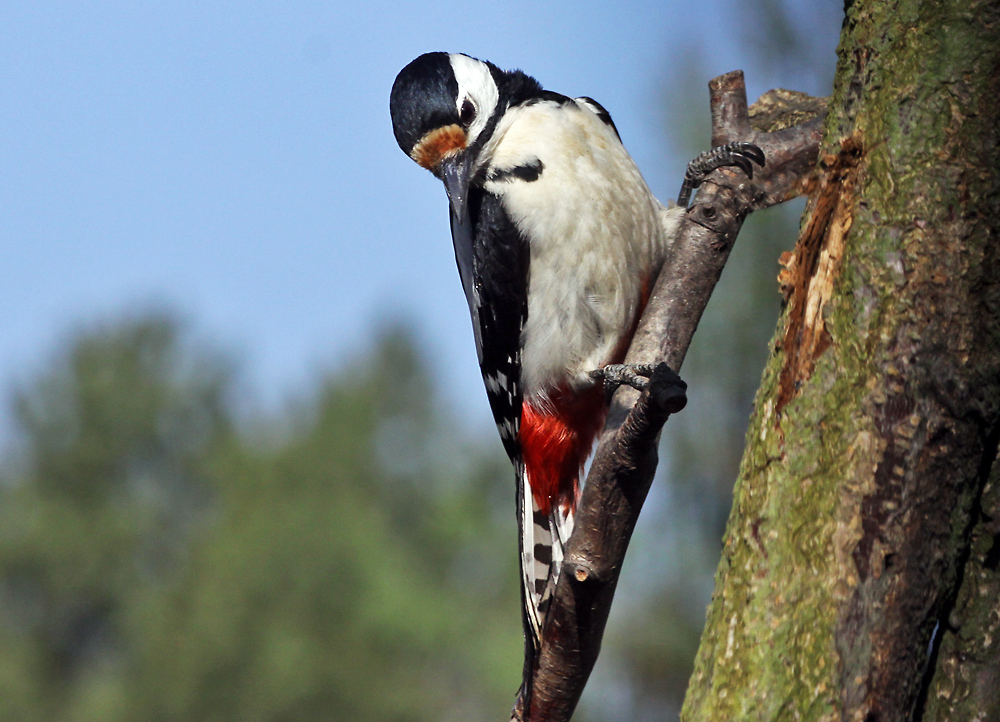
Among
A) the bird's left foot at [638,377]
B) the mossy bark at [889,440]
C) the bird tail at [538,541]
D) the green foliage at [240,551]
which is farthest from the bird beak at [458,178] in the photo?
the green foliage at [240,551]

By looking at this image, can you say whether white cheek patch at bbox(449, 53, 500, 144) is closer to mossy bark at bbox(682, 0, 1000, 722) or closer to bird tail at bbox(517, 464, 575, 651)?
bird tail at bbox(517, 464, 575, 651)

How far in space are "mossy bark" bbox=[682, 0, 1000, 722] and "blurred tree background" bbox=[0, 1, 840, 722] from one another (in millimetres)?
13835

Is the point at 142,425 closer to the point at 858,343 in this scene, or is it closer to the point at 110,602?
the point at 110,602

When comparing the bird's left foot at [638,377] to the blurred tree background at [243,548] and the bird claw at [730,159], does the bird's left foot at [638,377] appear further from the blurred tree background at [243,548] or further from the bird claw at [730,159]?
the blurred tree background at [243,548]

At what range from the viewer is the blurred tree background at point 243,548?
947 inches

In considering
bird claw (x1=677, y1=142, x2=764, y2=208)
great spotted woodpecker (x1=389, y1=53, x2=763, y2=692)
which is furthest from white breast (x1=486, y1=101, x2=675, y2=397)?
bird claw (x1=677, y1=142, x2=764, y2=208)

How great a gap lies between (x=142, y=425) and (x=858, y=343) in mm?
33658

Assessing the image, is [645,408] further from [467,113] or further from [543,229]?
[467,113]

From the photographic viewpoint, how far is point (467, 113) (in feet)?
12.0

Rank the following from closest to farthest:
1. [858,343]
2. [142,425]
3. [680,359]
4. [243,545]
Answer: [858,343] → [680,359] → [243,545] → [142,425]

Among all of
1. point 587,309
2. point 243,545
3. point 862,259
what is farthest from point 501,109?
point 243,545

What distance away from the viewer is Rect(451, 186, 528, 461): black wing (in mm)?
3662

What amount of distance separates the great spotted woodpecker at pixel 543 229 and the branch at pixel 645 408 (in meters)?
0.13

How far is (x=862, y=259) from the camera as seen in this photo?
2146 millimetres
